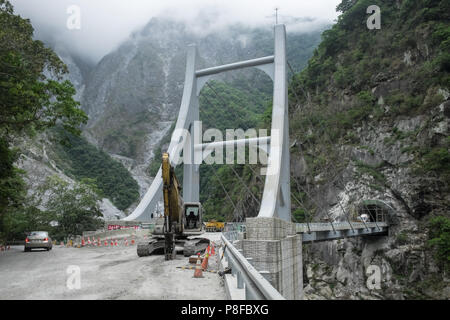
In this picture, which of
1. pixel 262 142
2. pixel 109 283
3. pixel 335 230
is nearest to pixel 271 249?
pixel 109 283

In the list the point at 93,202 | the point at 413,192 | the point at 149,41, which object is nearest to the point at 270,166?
the point at 413,192

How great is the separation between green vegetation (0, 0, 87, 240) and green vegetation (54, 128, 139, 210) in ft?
173

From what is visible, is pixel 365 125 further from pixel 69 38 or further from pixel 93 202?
pixel 69 38

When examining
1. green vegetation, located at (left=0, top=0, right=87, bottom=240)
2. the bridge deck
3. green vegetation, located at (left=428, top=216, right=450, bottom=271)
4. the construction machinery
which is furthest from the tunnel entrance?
green vegetation, located at (left=0, top=0, right=87, bottom=240)

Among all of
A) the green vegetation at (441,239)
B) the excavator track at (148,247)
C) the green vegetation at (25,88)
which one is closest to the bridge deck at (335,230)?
the green vegetation at (441,239)

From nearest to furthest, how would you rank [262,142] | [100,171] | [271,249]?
[271,249], [262,142], [100,171]

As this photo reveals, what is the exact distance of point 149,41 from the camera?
12025cm

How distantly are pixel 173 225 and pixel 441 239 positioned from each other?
1763 centimetres

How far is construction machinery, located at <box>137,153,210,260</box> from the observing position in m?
8.92

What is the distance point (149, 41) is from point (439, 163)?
364 feet

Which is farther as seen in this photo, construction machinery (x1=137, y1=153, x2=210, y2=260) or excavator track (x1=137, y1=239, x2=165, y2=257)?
excavator track (x1=137, y1=239, x2=165, y2=257)

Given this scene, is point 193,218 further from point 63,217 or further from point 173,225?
point 63,217

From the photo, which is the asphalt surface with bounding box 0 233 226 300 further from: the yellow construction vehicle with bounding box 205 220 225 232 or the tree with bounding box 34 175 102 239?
the yellow construction vehicle with bounding box 205 220 225 232

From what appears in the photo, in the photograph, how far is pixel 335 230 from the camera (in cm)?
1939
